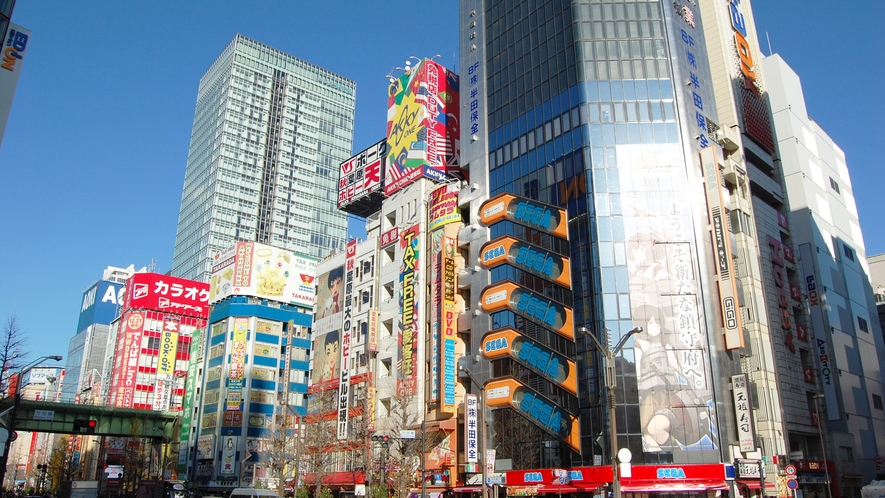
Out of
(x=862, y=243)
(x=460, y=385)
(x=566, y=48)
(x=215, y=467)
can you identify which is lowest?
(x=215, y=467)

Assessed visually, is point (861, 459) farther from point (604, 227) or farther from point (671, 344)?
point (604, 227)

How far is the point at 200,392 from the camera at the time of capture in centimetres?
10119

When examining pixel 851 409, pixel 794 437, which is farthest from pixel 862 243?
pixel 794 437

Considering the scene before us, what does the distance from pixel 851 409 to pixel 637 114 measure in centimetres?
3756

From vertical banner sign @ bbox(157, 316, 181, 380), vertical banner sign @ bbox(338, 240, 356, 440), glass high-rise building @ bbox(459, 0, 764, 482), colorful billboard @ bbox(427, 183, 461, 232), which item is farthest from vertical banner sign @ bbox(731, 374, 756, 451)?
vertical banner sign @ bbox(157, 316, 181, 380)

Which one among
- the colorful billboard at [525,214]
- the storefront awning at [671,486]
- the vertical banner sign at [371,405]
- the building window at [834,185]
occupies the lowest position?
the storefront awning at [671,486]

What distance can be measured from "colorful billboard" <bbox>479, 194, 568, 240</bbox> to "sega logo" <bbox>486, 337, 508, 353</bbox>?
31.4ft

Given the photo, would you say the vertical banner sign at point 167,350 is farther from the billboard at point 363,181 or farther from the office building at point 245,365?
the billboard at point 363,181

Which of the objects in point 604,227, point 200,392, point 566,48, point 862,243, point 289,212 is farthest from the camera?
point 289,212

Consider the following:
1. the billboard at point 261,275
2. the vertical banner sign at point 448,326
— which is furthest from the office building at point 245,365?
the vertical banner sign at point 448,326

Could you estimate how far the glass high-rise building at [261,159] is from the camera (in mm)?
166875

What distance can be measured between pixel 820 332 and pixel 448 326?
3752 centimetres

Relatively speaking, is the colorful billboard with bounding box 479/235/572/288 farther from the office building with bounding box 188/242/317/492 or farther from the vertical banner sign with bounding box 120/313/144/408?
the vertical banner sign with bounding box 120/313/144/408

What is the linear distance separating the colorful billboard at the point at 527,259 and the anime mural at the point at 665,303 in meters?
3.82
